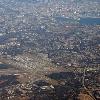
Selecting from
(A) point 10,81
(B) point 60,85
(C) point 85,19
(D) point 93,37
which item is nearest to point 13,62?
(A) point 10,81

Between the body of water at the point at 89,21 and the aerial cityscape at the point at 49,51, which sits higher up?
the aerial cityscape at the point at 49,51

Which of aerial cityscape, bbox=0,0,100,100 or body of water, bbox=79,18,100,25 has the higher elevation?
aerial cityscape, bbox=0,0,100,100

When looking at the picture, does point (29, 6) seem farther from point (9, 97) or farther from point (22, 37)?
point (9, 97)

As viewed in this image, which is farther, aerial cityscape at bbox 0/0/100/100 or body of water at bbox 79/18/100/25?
body of water at bbox 79/18/100/25

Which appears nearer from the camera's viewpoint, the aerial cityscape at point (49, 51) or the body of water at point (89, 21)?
the aerial cityscape at point (49, 51)

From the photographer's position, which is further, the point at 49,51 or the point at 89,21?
the point at 89,21

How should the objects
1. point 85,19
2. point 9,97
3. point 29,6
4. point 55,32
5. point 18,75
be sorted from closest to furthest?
1. point 9,97
2. point 18,75
3. point 55,32
4. point 85,19
5. point 29,6

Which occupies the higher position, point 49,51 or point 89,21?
point 49,51

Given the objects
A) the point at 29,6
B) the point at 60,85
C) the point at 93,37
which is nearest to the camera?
the point at 60,85
